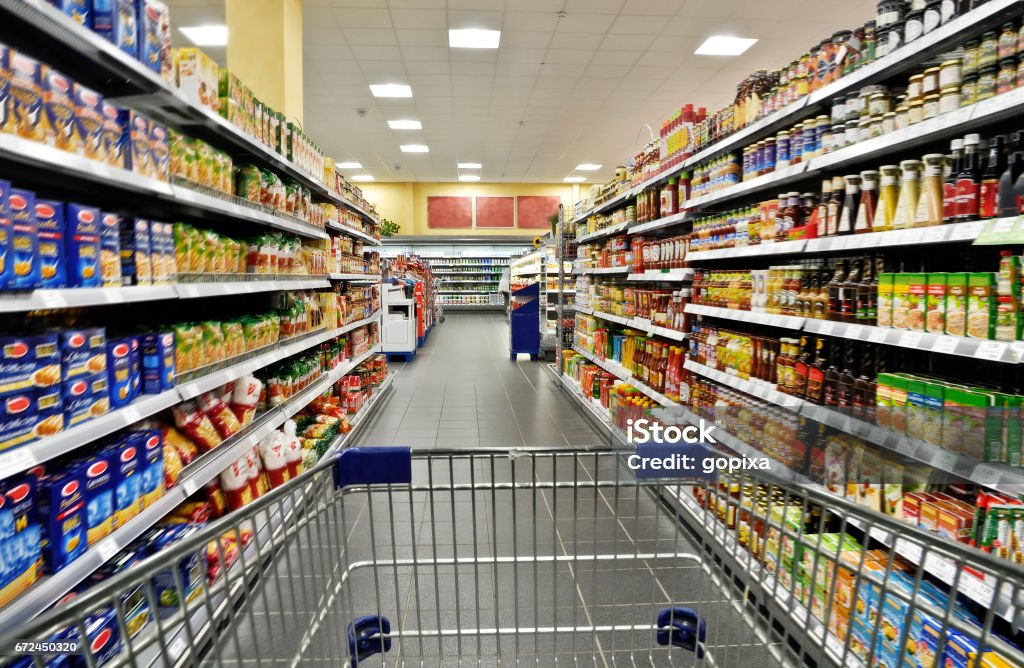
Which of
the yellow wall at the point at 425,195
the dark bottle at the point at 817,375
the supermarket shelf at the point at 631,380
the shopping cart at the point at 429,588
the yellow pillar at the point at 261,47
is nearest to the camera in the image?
the shopping cart at the point at 429,588

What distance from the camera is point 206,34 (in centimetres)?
746

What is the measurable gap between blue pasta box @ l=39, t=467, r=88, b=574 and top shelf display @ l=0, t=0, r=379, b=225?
125cm

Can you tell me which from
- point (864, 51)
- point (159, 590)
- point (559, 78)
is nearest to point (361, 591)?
point (159, 590)

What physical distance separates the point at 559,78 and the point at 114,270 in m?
8.41

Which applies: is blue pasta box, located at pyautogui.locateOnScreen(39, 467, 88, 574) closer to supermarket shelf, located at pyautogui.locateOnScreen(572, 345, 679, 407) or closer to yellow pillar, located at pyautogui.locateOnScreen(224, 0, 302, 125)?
supermarket shelf, located at pyautogui.locateOnScreen(572, 345, 679, 407)

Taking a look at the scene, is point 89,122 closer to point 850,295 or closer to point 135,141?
point 135,141

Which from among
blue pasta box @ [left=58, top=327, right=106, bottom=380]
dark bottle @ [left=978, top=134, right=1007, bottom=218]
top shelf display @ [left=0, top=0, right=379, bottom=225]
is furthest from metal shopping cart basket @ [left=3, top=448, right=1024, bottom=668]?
top shelf display @ [left=0, top=0, right=379, bottom=225]

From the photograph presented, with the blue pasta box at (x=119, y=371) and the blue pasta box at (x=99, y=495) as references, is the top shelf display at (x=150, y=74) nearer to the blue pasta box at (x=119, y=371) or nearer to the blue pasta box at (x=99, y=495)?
the blue pasta box at (x=119, y=371)

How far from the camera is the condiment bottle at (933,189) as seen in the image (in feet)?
6.25

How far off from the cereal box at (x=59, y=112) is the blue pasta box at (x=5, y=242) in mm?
226

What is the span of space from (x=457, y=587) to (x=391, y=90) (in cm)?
979

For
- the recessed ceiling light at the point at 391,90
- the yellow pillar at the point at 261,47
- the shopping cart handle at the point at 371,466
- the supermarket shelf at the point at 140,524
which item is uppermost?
the recessed ceiling light at the point at 391,90

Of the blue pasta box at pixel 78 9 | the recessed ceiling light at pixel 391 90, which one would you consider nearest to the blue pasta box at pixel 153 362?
the blue pasta box at pixel 78 9

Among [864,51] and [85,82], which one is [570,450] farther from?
[85,82]
